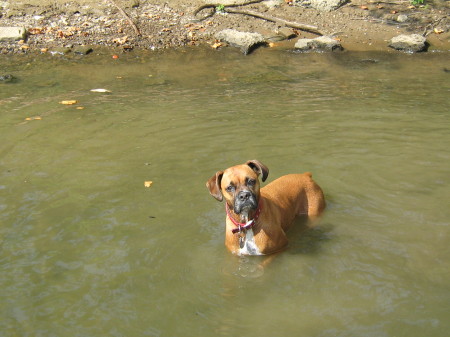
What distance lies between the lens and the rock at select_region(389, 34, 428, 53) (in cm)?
1405

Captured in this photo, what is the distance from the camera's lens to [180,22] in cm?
1586

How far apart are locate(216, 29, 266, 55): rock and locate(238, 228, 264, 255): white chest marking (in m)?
9.33

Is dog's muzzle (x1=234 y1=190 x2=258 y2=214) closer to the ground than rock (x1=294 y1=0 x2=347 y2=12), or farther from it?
closer to the ground

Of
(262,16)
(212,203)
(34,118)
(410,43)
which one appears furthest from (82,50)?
(212,203)

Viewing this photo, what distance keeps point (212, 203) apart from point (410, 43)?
30.5 ft

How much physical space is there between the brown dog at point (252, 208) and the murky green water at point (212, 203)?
0.63 ft

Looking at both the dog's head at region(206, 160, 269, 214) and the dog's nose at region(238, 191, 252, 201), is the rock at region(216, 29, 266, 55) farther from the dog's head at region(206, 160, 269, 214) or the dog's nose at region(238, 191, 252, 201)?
the dog's nose at region(238, 191, 252, 201)

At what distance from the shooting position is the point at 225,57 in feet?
46.5

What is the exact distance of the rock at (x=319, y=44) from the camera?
14.4 m

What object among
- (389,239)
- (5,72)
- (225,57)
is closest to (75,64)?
(5,72)

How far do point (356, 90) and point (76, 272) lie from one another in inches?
298

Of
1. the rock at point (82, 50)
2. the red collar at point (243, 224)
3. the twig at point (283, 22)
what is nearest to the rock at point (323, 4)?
the twig at point (283, 22)

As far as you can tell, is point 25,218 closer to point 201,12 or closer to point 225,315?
point 225,315

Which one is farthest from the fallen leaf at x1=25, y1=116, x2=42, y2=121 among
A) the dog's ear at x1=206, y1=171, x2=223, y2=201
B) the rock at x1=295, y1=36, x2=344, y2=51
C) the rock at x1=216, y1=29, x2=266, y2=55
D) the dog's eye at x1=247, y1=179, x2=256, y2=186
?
the rock at x1=295, y1=36, x2=344, y2=51
